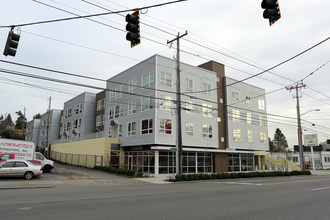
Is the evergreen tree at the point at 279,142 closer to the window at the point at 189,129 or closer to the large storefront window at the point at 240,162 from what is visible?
the large storefront window at the point at 240,162

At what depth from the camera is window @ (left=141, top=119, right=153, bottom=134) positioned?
28.7 metres

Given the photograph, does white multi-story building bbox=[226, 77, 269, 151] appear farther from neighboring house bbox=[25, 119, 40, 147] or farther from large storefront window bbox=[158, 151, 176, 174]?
neighboring house bbox=[25, 119, 40, 147]

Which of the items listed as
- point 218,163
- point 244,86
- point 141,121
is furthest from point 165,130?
point 244,86

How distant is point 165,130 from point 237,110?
14.9m

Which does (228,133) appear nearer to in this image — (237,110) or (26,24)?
(237,110)

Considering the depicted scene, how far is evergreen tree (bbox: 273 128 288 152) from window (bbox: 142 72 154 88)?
89.9m

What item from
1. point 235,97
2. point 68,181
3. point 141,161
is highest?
point 235,97

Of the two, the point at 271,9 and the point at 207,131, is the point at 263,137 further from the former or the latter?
the point at 271,9

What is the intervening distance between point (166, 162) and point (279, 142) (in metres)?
90.9

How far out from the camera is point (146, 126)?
29391mm

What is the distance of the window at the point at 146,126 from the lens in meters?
28.7

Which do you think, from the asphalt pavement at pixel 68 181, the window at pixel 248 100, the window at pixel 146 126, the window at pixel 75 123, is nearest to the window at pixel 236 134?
the window at pixel 248 100

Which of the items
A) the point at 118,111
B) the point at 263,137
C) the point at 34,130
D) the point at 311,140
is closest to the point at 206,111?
the point at 118,111

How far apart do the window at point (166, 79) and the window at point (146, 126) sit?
4.82 m
